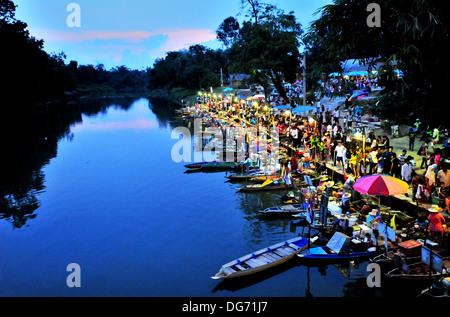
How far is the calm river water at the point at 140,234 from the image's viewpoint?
40.5 feet

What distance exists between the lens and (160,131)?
52094 mm

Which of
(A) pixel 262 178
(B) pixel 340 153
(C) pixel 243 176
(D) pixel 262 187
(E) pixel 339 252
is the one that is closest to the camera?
(E) pixel 339 252

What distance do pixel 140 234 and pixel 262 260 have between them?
6.71 metres

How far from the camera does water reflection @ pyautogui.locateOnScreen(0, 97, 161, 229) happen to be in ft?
71.4

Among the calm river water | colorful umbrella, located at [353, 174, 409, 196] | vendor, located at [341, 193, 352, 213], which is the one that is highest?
colorful umbrella, located at [353, 174, 409, 196]

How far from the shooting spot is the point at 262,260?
12.7 m

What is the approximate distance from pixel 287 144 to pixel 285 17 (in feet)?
43.0

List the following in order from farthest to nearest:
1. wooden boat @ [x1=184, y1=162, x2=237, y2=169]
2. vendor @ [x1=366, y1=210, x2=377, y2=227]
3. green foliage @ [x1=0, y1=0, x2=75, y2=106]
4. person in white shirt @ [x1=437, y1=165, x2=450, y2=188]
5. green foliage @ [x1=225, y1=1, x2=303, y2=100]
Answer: green foliage @ [x1=0, y1=0, x2=75, y2=106]
green foliage @ [x1=225, y1=1, x2=303, y2=100]
wooden boat @ [x1=184, y1=162, x2=237, y2=169]
person in white shirt @ [x1=437, y1=165, x2=450, y2=188]
vendor @ [x1=366, y1=210, x2=377, y2=227]

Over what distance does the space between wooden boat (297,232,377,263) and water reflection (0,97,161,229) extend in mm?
14874

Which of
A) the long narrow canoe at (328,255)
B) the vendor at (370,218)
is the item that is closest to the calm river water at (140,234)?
the long narrow canoe at (328,255)

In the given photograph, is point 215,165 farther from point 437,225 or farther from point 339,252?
point 437,225

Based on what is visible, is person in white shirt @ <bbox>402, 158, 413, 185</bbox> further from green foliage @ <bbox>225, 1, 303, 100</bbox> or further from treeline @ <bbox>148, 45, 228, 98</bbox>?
treeline @ <bbox>148, 45, 228, 98</bbox>

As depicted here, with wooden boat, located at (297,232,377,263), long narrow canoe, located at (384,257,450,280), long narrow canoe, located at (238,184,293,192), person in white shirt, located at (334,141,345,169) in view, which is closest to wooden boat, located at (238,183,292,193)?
long narrow canoe, located at (238,184,293,192)

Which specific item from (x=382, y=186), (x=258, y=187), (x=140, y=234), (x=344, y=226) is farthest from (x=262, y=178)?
(x=382, y=186)
